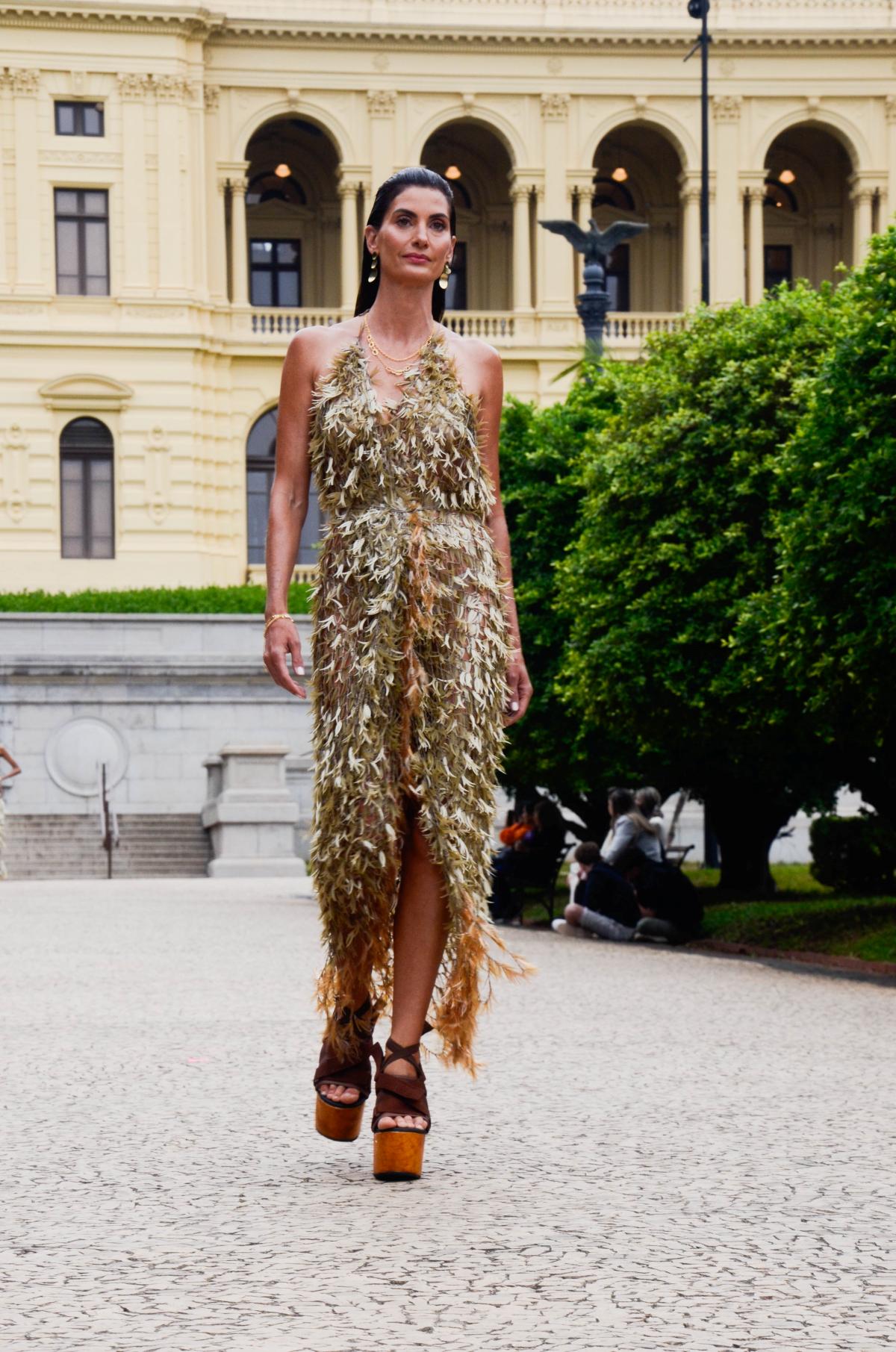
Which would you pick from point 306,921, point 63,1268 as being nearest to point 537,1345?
point 63,1268

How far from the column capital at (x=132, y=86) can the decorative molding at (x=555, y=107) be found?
980 cm

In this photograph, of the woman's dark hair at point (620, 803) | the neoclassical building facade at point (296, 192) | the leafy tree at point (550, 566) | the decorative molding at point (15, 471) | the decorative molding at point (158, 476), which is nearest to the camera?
the woman's dark hair at point (620, 803)

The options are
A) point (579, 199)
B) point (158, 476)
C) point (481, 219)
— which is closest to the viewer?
point (158, 476)

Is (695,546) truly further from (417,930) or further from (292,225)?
(292,225)

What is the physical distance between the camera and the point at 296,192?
59.1 metres

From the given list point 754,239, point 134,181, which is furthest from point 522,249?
point 134,181

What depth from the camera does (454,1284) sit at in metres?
4.49

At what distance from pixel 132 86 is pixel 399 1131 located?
162ft

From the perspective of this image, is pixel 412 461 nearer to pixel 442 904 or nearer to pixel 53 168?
pixel 442 904

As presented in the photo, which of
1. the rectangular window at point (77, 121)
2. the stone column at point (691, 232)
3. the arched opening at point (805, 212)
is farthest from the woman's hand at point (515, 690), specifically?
the arched opening at point (805, 212)

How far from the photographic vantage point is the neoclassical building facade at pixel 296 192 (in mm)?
52219

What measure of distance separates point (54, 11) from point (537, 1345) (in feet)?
170

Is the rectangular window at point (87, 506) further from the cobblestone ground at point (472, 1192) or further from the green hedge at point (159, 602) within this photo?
the cobblestone ground at point (472, 1192)

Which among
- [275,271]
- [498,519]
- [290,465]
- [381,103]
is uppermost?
[381,103]
